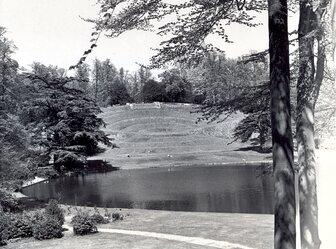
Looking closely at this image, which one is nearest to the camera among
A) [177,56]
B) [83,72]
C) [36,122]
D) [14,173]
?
[177,56]

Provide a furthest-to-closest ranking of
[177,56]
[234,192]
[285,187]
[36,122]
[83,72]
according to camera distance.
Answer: [83,72] → [36,122] → [234,192] → [177,56] → [285,187]

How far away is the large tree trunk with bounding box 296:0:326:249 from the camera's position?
25.2 feet

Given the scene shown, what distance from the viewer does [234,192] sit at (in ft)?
90.8

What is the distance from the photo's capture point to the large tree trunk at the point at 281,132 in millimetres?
5957

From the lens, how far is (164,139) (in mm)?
64562

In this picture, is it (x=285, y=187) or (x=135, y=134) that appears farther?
(x=135, y=134)

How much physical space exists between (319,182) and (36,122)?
43.6m

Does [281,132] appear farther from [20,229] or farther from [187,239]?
[20,229]

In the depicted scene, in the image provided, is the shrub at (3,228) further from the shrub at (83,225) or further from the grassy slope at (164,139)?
the grassy slope at (164,139)

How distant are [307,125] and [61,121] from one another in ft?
141

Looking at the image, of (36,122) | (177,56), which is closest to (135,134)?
(36,122)

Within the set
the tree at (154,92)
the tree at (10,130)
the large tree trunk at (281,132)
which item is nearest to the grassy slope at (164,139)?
the tree at (154,92)

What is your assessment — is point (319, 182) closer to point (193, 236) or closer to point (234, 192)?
point (193, 236)

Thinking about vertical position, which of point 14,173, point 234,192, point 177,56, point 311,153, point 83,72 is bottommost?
point 234,192
